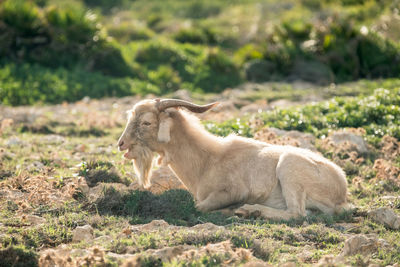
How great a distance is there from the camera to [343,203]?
7.69 meters

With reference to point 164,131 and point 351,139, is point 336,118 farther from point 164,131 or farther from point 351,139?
point 164,131

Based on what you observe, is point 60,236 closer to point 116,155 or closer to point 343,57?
point 116,155

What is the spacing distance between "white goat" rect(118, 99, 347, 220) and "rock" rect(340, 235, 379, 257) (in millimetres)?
1655

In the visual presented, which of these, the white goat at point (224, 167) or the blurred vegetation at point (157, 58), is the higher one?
the blurred vegetation at point (157, 58)

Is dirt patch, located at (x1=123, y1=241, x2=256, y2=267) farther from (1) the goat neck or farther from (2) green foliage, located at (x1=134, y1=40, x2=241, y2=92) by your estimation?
(2) green foliage, located at (x1=134, y1=40, x2=241, y2=92)

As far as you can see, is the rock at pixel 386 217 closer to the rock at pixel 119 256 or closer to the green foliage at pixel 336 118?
the rock at pixel 119 256

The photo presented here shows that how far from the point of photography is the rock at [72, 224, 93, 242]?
5.86m

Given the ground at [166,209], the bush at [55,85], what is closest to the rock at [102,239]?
the ground at [166,209]

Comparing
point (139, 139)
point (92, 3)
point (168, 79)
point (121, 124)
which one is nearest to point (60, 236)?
point (139, 139)

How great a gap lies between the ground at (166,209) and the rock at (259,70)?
7.00m

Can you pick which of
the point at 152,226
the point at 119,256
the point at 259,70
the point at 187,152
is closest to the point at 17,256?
the point at 119,256

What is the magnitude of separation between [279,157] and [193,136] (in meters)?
1.27

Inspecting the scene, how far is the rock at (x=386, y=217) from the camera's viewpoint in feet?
22.3

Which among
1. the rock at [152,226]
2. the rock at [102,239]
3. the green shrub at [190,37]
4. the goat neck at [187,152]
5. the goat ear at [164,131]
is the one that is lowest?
the rock at [152,226]
